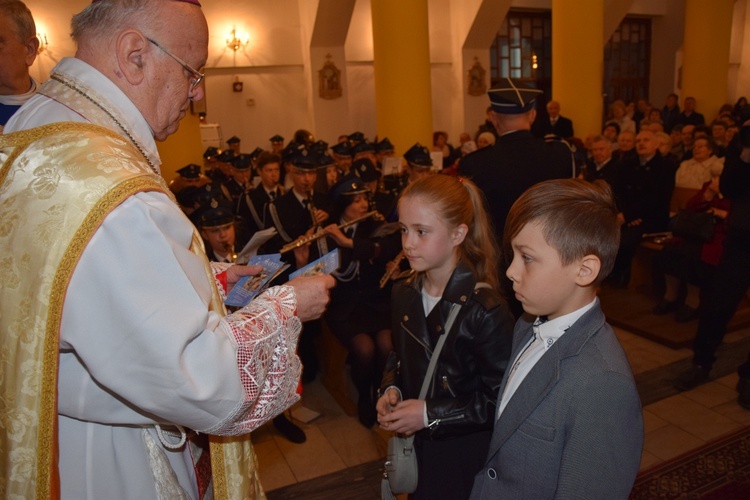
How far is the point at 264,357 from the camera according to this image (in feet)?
4.49

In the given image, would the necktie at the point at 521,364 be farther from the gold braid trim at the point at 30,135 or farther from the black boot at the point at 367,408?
the black boot at the point at 367,408

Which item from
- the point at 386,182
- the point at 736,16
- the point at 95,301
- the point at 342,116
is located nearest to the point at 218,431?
the point at 95,301

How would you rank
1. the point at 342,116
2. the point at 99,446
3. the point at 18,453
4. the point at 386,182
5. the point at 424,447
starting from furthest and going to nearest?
the point at 342,116 < the point at 386,182 < the point at 424,447 < the point at 99,446 < the point at 18,453

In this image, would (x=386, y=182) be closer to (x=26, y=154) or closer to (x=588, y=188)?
(x=588, y=188)

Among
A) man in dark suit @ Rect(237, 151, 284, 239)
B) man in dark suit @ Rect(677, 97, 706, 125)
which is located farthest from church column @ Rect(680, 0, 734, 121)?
man in dark suit @ Rect(237, 151, 284, 239)

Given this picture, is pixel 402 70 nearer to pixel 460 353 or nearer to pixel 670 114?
pixel 460 353

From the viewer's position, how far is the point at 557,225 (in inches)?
60.8

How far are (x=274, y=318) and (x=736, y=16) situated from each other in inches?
792

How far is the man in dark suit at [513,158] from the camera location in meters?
3.56

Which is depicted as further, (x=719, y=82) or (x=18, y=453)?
(x=719, y=82)

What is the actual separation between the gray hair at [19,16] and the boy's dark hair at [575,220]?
201cm

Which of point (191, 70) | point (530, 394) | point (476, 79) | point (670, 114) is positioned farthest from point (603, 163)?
point (476, 79)

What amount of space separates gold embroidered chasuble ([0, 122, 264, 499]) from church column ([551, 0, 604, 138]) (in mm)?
9118

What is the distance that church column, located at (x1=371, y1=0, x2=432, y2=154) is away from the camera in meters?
7.16
